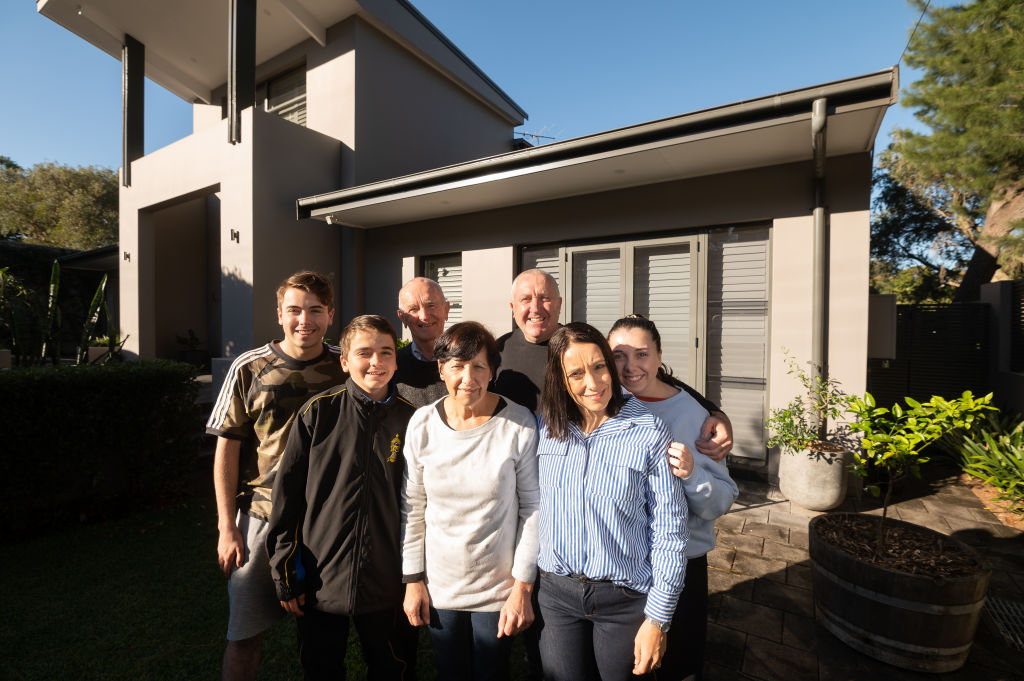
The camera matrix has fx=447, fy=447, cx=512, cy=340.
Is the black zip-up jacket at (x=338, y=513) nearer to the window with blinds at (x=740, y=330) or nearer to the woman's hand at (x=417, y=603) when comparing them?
the woman's hand at (x=417, y=603)

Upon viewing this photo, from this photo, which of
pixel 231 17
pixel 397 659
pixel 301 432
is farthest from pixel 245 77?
pixel 397 659

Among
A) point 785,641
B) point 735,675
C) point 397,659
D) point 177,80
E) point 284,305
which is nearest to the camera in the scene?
point 397,659

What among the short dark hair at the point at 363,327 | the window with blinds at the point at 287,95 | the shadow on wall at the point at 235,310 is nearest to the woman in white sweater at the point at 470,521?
the short dark hair at the point at 363,327

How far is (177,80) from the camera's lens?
362 inches

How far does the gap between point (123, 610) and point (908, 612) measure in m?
4.38

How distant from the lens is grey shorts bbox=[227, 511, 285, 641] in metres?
1.84

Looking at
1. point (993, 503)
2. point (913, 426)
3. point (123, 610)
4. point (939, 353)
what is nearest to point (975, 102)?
point (939, 353)

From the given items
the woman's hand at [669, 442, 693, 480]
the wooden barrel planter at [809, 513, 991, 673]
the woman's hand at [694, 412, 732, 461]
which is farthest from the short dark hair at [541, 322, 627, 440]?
the wooden barrel planter at [809, 513, 991, 673]

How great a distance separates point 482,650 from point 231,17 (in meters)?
8.44

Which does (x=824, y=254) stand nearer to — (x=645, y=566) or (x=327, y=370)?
(x=645, y=566)

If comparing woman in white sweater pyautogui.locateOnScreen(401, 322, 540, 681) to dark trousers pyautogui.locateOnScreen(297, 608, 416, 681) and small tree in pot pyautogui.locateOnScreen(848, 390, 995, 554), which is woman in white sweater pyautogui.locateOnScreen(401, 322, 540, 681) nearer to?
dark trousers pyautogui.locateOnScreen(297, 608, 416, 681)

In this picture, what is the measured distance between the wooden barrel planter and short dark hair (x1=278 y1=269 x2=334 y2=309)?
2875 millimetres

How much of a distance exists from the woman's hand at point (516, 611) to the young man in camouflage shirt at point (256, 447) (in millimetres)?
1042

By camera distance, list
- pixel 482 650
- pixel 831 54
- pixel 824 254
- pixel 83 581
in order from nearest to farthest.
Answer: pixel 482 650 < pixel 83 581 < pixel 824 254 < pixel 831 54
